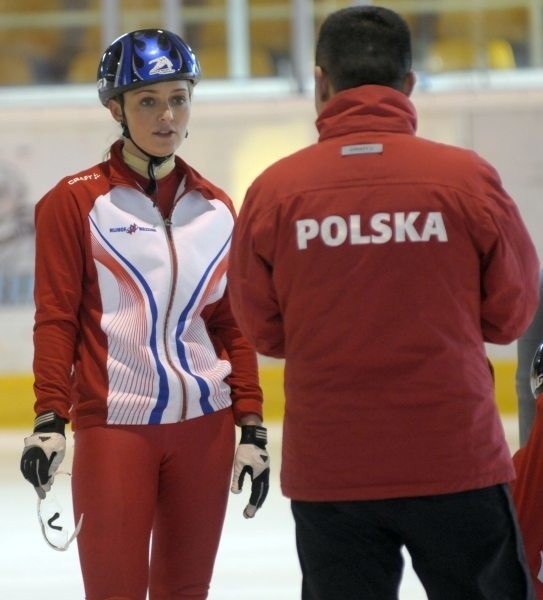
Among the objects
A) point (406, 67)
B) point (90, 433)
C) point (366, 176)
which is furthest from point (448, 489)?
point (90, 433)

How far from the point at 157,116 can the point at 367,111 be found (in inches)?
27.8

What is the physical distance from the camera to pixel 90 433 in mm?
2348

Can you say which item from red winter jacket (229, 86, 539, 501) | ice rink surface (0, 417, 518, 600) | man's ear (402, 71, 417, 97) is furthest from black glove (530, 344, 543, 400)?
ice rink surface (0, 417, 518, 600)

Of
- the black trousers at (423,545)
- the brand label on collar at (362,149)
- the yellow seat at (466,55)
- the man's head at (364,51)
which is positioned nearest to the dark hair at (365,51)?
the man's head at (364,51)

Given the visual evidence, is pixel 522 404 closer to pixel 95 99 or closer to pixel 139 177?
pixel 139 177

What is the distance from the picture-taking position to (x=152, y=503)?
234cm

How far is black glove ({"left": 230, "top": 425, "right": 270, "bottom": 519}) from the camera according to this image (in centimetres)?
242

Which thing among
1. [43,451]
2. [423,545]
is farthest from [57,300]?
[423,545]

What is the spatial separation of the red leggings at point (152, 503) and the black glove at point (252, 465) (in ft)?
0.06

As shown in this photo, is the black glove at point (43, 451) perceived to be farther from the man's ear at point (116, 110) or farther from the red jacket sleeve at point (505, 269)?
the red jacket sleeve at point (505, 269)

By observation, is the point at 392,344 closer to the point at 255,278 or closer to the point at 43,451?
the point at 255,278

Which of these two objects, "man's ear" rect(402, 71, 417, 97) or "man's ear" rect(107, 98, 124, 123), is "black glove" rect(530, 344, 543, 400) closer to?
"man's ear" rect(402, 71, 417, 97)

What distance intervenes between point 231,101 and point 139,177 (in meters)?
Result: 5.48

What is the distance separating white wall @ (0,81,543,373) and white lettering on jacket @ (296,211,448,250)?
567 centimetres
